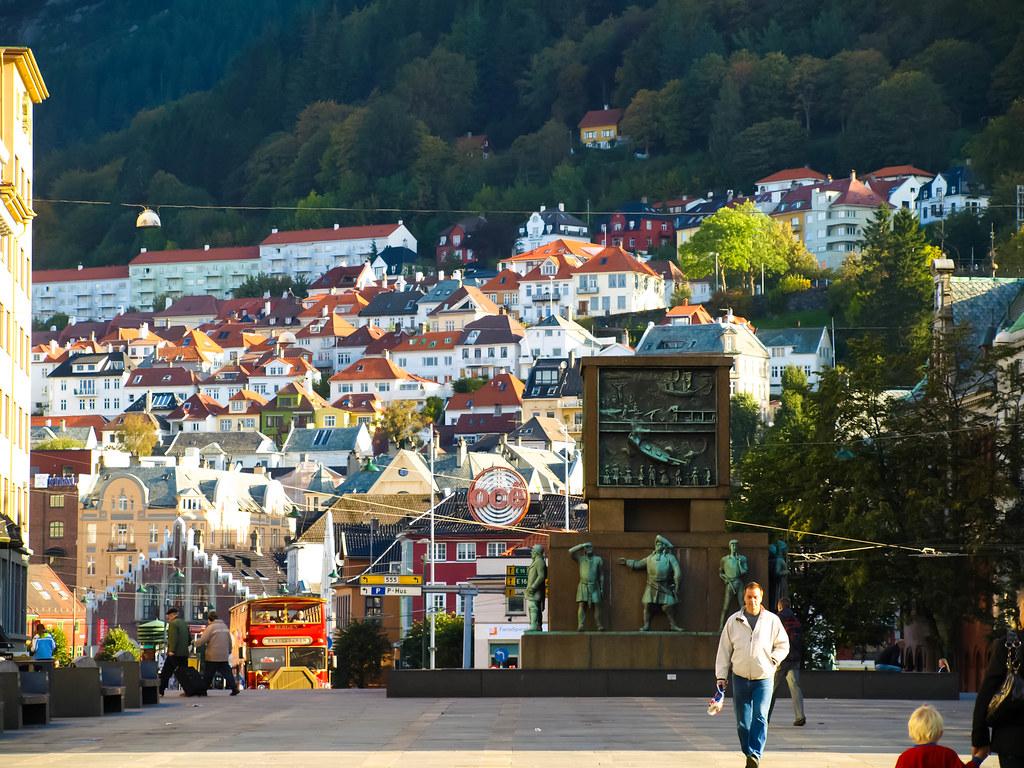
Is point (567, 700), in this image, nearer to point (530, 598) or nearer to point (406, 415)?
point (530, 598)

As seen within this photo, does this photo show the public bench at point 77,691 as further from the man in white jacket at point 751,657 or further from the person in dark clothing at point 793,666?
the man in white jacket at point 751,657

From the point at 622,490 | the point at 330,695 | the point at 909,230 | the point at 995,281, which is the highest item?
the point at 909,230

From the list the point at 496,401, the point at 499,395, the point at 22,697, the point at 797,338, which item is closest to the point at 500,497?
the point at 22,697

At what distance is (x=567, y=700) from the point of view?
27.2m

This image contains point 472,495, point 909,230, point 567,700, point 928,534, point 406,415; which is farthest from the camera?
point 406,415

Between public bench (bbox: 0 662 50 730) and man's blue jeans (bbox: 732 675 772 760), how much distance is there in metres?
7.78

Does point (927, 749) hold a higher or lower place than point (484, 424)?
lower

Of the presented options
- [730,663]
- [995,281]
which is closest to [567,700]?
[730,663]

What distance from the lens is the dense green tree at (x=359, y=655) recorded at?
81.4 m

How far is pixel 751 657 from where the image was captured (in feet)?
52.0

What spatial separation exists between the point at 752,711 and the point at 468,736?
14.1 feet

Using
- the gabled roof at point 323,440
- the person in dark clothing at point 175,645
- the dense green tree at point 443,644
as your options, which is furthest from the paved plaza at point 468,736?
the gabled roof at point 323,440

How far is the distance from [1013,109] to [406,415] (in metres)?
65.9

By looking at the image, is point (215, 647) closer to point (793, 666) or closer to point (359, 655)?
point (793, 666)
